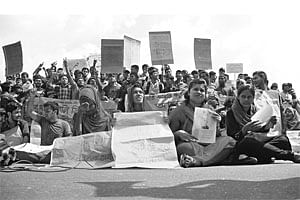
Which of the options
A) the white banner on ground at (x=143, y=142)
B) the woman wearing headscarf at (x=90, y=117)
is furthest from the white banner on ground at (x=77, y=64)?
the white banner on ground at (x=143, y=142)

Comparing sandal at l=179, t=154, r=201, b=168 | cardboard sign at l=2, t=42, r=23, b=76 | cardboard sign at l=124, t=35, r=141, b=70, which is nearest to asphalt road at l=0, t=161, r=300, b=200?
sandal at l=179, t=154, r=201, b=168

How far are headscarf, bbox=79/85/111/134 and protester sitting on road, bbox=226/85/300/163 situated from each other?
189 cm

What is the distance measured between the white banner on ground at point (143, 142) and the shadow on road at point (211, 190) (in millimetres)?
1534

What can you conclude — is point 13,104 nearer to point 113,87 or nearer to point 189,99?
point 113,87

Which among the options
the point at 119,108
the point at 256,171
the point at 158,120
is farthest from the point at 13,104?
the point at 256,171

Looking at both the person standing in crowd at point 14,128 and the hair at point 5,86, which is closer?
the person standing in crowd at point 14,128

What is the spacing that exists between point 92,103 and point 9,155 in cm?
158

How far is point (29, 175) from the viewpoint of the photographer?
17.6ft

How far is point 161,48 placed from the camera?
10.9m

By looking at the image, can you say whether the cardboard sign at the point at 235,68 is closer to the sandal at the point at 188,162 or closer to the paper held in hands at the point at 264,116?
the paper held in hands at the point at 264,116

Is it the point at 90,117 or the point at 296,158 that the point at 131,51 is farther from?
the point at 296,158

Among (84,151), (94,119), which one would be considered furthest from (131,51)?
(84,151)

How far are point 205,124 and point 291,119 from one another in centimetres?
342

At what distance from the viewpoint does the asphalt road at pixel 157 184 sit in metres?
4.16
